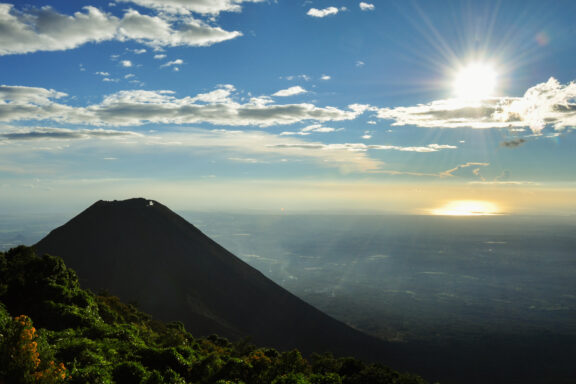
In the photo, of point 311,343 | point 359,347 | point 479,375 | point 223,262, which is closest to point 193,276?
point 223,262

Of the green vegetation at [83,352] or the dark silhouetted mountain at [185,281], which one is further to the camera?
the dark silhouetted mountain at [185,281]

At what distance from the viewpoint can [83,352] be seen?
80.6 feet

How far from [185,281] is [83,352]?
10449 cm

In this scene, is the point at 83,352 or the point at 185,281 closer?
the point at 83,352

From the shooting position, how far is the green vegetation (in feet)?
55.3

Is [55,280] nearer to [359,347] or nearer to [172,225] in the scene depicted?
[172,225]

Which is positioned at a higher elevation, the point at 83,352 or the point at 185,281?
the point at 83,352

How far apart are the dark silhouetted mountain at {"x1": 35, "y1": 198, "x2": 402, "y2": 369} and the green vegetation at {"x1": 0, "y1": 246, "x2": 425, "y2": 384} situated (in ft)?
198

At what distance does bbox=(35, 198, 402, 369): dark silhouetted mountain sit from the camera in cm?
11306

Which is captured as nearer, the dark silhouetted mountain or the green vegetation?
→ the green vegetation

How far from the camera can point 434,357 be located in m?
159

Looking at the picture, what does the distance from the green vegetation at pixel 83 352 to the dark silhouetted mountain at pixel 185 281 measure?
2379 inches

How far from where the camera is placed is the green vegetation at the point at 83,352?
55.3 feet

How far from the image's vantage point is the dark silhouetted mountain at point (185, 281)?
11306 cm
